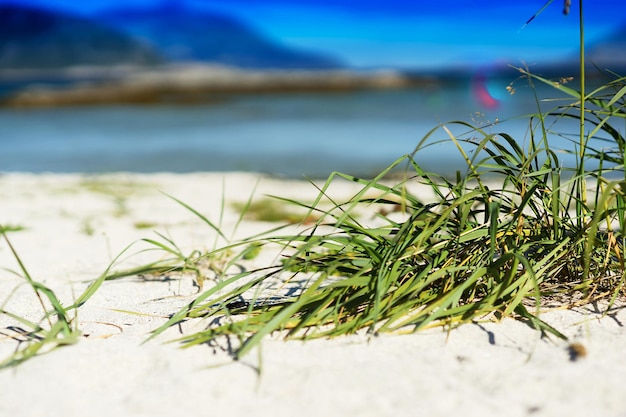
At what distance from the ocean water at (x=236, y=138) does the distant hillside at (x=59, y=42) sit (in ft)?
373

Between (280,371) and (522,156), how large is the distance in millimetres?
829

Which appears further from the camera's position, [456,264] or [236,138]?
[236,138]

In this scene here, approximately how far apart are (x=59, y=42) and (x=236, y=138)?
159 metres

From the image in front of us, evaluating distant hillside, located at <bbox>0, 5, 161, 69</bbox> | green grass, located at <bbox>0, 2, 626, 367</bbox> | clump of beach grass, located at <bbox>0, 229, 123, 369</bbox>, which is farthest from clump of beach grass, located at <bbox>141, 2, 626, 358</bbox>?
distant hillside, located at <bbox>0, 5, 161, 69</bbox>

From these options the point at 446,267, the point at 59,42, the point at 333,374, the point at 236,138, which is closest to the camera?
the point at 333,374

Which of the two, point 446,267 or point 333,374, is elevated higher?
point 446,267

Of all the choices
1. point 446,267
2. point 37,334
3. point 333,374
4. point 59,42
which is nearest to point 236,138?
point 37,334

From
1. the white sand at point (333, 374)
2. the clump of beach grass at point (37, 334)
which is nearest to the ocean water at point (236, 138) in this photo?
the white sand at point (333, 374)

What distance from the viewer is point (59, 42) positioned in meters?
152

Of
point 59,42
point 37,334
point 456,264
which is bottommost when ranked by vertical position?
point 37,334

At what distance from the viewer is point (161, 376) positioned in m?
1.33

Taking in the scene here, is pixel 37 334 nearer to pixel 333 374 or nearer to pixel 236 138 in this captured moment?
pixel 333 374

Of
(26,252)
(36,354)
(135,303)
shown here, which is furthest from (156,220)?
(36,354)

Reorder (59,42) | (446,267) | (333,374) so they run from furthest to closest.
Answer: (59,42), (446,267), (333,374)
